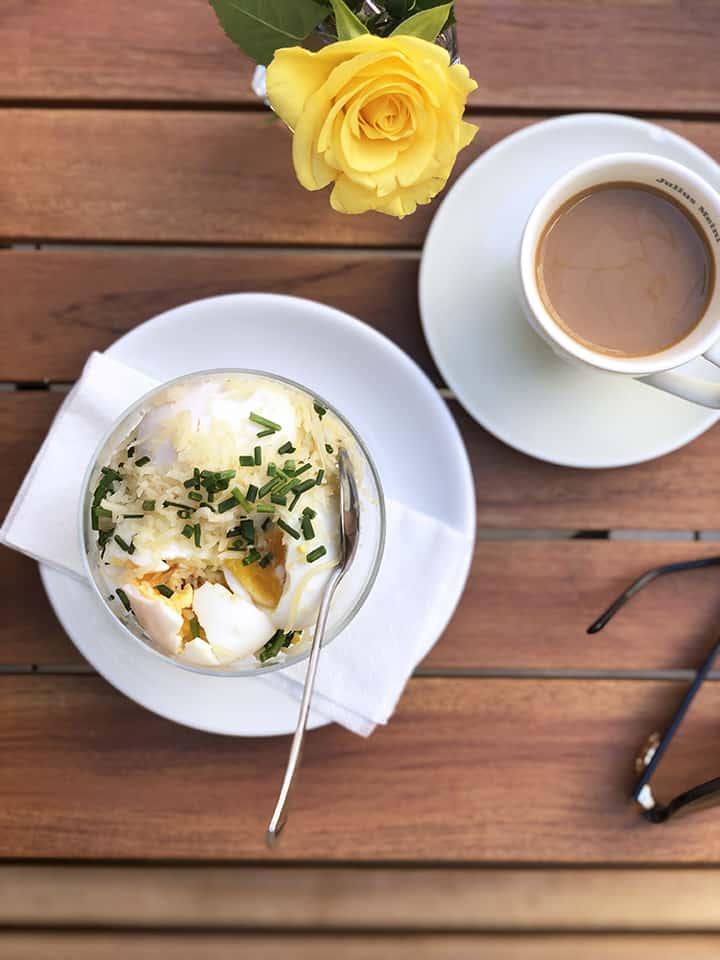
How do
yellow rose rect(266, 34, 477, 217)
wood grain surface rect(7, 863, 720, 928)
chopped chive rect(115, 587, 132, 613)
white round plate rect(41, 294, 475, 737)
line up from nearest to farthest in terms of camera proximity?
yellow rose rect(266, 34, 477, 217) → chopped chive rect(115, 587, 132, 613) → white round plate rect(41, 294, 475, 737) → wood grain surface rect(7, 863, 720, 928)

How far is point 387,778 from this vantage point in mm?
847

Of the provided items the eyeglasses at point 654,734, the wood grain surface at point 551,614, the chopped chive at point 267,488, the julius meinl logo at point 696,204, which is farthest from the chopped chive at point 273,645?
the julius meinl logo at point 696,204

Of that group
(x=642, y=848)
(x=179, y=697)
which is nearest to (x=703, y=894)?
(x=642, y=848)

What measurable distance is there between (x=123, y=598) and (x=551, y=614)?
414 millimetres

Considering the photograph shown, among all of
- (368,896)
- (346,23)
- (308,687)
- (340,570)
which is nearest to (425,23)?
(346,23)

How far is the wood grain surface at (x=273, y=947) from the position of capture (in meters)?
0.98

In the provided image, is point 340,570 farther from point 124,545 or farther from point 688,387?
point 688,387

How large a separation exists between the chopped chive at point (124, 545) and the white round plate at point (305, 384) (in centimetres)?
13

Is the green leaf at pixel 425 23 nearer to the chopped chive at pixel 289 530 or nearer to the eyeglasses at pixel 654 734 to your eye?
the chopped chive at pixel 289 530

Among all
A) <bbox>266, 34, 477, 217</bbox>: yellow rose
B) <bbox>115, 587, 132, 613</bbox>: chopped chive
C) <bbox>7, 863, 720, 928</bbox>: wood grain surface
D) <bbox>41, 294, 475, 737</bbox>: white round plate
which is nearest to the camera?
<bbox>266, 34, 477, 217</bbox>: yellow rose

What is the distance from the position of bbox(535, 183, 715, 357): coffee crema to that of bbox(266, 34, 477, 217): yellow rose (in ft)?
0.59

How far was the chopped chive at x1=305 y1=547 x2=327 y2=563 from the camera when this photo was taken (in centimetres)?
63

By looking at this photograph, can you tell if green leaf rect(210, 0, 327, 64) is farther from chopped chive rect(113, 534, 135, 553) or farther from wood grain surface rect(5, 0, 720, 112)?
chopped chive rect(113, 534, 135, 553)

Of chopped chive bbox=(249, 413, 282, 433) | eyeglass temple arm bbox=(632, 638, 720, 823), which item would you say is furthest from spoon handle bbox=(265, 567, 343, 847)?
eyeglass temple arm bbox=(632, 638, 720, 823)
